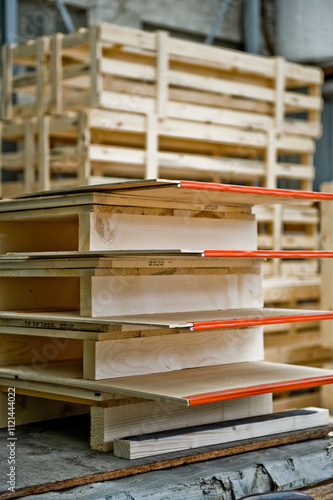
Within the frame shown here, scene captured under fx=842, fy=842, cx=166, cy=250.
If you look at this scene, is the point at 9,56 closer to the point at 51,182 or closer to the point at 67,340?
the point at 51,182

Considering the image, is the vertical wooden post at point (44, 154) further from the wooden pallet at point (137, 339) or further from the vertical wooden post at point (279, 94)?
the wooden pallet at point (137, 339)

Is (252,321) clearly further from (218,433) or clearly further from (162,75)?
(162,75)

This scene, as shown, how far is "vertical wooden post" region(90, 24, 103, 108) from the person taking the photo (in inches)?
254

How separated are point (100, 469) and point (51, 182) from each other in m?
4.05

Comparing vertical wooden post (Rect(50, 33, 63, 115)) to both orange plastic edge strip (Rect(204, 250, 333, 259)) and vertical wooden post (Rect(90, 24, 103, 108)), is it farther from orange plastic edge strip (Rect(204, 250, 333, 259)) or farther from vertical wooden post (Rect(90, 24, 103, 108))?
Result: orange plastic edge strip (Rect(204, 250, 333, 259))

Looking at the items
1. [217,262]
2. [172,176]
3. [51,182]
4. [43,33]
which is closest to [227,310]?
[217,262]

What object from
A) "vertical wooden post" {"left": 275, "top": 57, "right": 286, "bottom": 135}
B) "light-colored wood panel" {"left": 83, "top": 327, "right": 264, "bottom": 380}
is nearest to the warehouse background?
"vertical wooden post" {"left": 275, "top": 57, "right": 286, "bottom": 135}

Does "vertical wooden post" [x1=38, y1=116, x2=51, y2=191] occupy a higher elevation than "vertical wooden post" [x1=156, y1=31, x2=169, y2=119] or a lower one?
lower

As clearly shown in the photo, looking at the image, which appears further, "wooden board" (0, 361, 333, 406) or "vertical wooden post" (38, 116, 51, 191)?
"vertical wooden post" (38, 116, 51, 191)

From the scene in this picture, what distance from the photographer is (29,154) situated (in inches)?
283

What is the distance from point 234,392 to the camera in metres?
3.62

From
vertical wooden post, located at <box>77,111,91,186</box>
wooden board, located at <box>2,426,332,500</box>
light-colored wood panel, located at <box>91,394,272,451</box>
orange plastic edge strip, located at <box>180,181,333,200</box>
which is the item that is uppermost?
vertical wooden post, located at <box>77,111,91,186</box>

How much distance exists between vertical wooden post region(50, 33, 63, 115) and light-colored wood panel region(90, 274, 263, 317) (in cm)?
311

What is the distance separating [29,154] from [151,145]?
1104 millimetres
